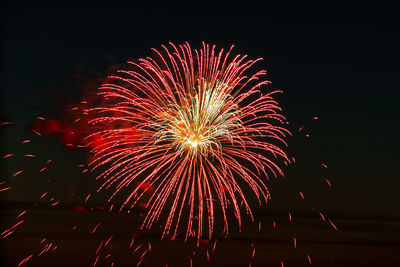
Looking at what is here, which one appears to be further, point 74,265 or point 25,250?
point 25,250

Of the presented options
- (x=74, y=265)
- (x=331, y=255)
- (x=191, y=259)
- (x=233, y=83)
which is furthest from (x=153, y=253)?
(x=233, y=83)

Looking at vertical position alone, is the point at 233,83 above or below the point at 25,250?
above

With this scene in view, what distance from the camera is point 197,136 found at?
17250 millimetres

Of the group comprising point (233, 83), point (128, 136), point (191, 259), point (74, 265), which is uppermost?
point (233, 83)

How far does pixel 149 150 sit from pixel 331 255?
13352 millimetres

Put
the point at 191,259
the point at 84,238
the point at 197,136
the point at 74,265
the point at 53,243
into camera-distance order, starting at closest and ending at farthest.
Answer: the point at 197,136 → the point at 74,265 → the point at 191,259 → the point at 53,243 → the point at 84,238

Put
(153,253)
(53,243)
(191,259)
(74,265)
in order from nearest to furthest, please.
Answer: (74,265) → (191,259) → (153,253) → (53,243)

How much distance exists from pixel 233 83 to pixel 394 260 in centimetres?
1421

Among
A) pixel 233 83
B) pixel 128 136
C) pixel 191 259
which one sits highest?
pixel 233 83

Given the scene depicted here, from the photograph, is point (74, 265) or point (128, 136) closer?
point (128, 136)

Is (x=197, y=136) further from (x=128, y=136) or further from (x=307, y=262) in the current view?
(x=307, y=262)

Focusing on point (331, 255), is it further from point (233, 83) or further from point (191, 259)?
point (233, 83)

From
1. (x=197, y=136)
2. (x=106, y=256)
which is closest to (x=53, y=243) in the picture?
(x=106, y=256)

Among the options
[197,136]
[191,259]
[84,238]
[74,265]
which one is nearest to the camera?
[197,136]
